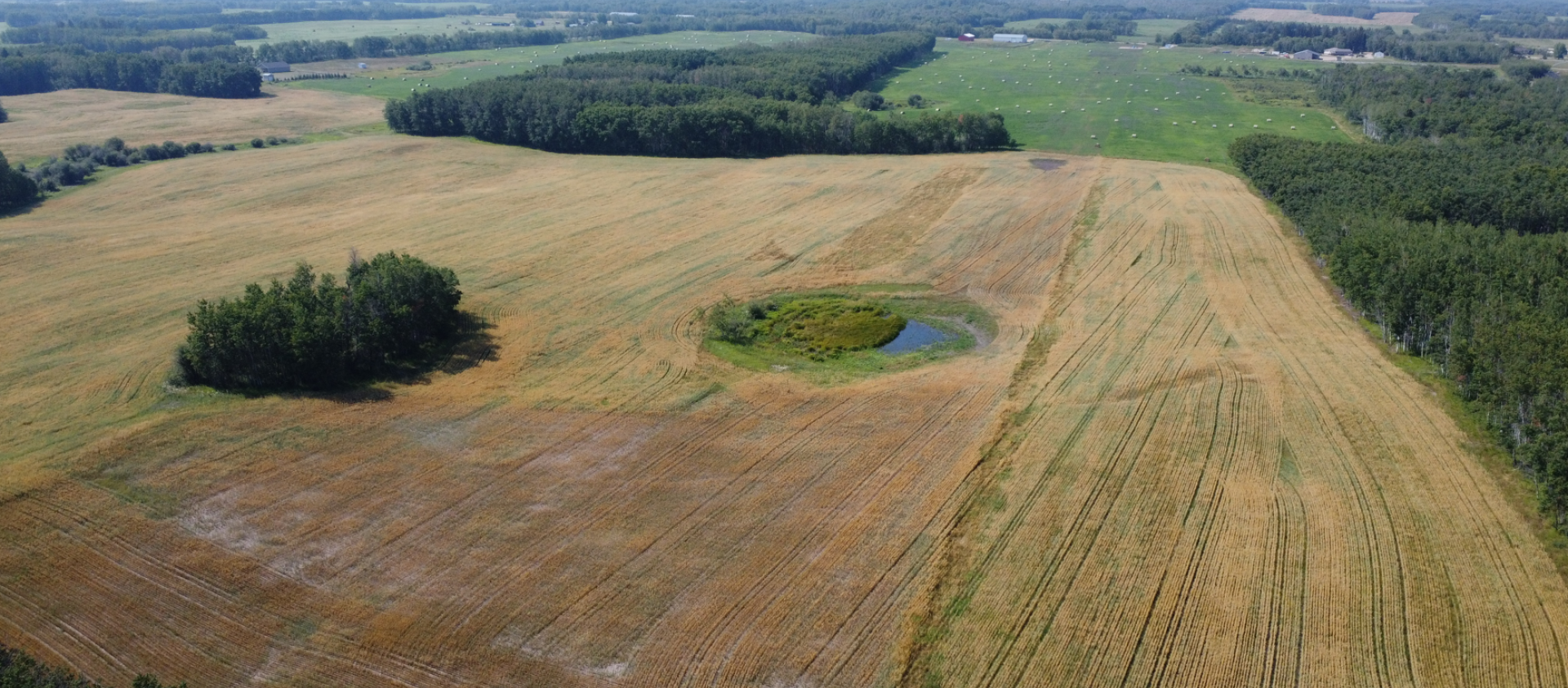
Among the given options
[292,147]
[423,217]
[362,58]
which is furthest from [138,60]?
[423,217]

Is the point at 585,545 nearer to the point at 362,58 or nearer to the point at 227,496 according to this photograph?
the point at 227,496

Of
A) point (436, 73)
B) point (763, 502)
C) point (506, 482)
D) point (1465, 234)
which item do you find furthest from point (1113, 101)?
point (506, 482)

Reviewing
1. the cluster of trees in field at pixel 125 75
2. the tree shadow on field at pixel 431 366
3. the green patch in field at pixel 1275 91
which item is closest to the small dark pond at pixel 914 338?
the tree shadow on field at pixel 431 366

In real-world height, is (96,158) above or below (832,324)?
above

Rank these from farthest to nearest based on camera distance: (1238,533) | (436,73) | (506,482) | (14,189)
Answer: (436,73), (14,189), (506,482), (1238,533)

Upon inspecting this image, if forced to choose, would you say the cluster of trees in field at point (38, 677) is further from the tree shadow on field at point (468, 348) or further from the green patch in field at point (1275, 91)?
the green patch in field at point (1275, 91)

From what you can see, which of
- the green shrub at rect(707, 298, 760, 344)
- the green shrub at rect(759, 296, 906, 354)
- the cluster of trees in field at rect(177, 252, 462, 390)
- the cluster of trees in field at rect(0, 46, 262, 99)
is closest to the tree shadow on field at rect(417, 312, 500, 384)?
the cluster of trees in field at rect(177, 252, 462, 390)

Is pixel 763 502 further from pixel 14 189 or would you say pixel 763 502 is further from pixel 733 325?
pixel 14 189
